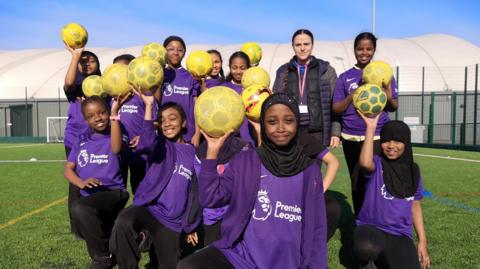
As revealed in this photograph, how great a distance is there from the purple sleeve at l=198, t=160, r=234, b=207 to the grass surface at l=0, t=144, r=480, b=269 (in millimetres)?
2043

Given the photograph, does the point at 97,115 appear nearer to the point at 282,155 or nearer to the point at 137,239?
the point at 137,239

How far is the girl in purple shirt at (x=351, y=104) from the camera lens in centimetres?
484

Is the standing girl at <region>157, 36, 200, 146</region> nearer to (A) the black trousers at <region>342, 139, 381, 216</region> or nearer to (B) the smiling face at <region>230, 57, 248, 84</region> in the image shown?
(B) the smiling face at <region>230, 57, 248, 84</region>

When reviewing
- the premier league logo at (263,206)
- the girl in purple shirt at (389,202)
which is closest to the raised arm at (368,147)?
the girl in purple shirt at (389,202)

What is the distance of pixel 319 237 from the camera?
10.1 ft

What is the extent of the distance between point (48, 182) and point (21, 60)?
50956 millimetres

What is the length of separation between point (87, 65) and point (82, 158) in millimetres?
1512

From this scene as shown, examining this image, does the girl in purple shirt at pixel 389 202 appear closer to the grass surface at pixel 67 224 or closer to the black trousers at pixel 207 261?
the grass surface at pixel 67 224

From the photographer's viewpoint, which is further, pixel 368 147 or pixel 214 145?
pixel 368 147

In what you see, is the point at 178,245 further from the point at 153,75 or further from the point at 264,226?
the point at 153,75

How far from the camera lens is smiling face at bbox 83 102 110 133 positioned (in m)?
4.68

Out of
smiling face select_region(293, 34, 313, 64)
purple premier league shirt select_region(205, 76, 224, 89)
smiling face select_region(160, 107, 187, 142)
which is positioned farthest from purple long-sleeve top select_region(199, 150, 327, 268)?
purple premier league shirt select_region(205, 76, 224, 89)

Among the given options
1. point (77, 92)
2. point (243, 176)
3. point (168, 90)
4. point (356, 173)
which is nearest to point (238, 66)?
point (168, 90)

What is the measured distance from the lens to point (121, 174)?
492 cm
